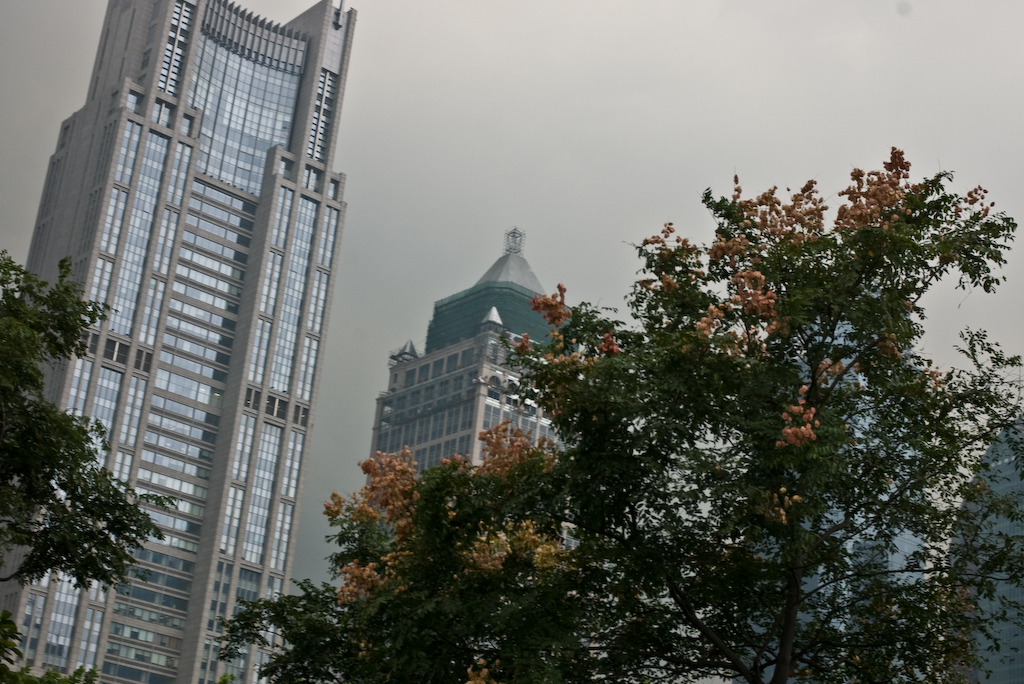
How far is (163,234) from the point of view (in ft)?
421

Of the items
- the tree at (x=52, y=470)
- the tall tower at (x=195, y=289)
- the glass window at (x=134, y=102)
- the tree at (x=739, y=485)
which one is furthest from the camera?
the glass window at (x=134, y=102)

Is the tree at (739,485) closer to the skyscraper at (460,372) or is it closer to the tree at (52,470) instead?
the tree at (52,470)

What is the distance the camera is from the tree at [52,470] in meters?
21.9

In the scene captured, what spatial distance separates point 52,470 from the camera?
75.0ft

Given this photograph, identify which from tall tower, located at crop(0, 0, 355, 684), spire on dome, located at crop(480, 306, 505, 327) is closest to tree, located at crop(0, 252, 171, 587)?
tall tower, located at crop(0, 0, 355, 684)

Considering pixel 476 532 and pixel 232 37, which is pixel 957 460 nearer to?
pixel 476 532

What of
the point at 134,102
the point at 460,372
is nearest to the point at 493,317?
the point at 460,372

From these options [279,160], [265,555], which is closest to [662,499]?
[265,555]

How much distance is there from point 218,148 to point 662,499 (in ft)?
425

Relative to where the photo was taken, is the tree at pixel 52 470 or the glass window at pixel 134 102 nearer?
the tree at pixel 52 470

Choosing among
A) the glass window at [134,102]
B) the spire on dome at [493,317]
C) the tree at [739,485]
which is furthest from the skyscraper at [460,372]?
the tree at [739,485]

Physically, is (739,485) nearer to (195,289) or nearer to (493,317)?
(195,289)

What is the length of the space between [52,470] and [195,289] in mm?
111719

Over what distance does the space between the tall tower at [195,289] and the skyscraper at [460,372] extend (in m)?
30.0
